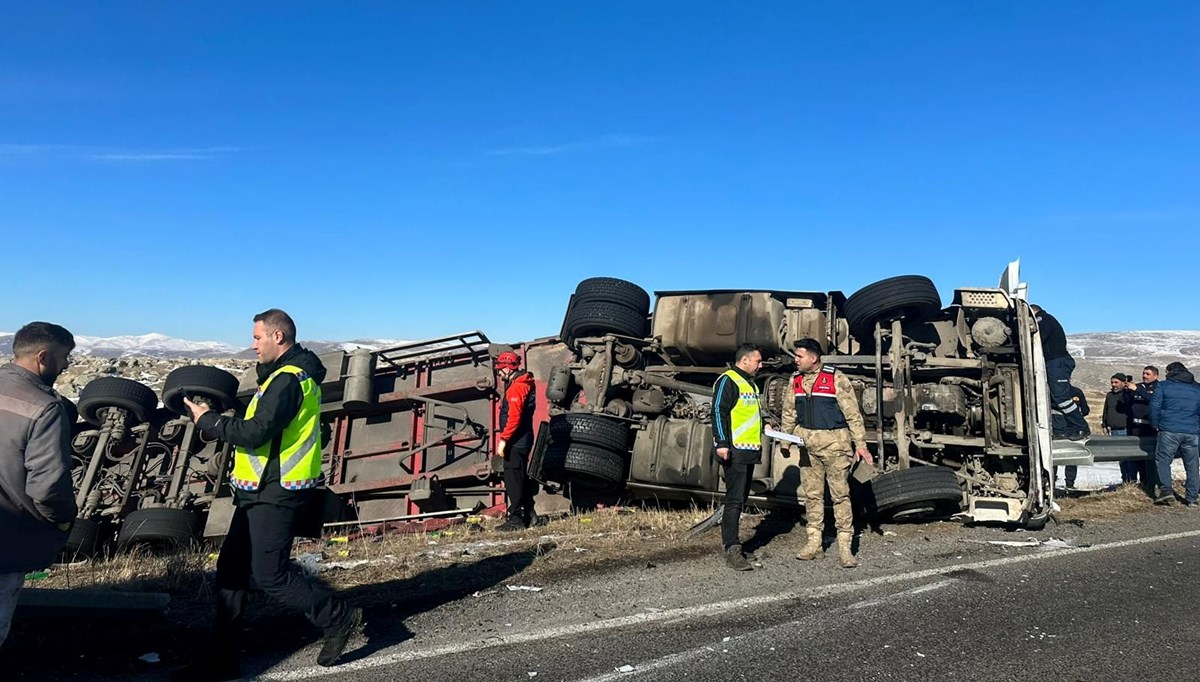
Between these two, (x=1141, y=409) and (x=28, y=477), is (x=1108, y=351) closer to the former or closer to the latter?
(x=1141, y=409)


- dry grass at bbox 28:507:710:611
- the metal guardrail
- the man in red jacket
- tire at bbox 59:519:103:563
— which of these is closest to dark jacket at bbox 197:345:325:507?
dry grass at bbox 28:507:710:611

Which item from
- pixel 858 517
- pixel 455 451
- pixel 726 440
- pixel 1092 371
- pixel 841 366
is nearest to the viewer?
pixel 726 440

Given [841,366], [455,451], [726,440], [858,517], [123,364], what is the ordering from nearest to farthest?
[726,440], [858,517], [841,366], [455,451], [123,364]

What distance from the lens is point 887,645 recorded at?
3.62m

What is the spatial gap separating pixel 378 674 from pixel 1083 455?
712cm

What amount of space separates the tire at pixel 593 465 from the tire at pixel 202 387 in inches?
134


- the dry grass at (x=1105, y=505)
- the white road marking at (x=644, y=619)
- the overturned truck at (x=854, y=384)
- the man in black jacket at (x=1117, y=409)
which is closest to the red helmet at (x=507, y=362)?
the overturned truck at (x=854, y=384)

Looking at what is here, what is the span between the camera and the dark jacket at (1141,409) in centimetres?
945

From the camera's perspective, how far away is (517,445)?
697cm

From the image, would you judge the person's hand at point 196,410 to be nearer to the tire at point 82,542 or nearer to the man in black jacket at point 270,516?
the man in black jacket at point 270,516

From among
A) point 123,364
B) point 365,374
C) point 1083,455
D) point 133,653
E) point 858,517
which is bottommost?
point 133,653

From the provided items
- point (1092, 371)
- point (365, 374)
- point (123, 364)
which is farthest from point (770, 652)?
point (1092, 371)

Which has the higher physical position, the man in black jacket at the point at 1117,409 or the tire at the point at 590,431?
the man in black jacket at the point at 1117,409

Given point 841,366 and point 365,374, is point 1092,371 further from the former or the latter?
point 365,374
